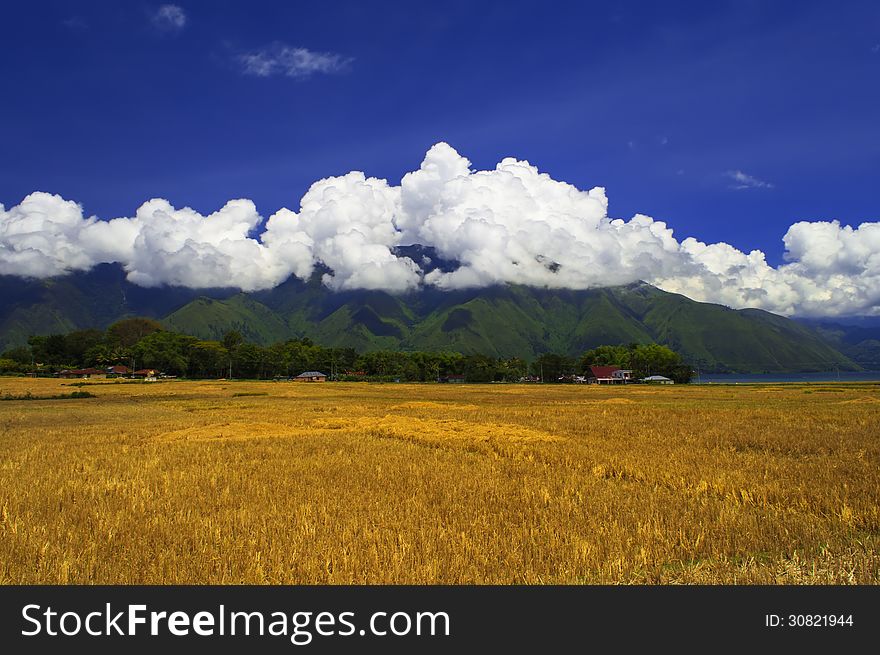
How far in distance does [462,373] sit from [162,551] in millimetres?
193315

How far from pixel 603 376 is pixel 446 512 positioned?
179256 mm

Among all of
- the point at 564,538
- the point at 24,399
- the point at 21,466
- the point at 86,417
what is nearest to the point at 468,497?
the point at 564,538

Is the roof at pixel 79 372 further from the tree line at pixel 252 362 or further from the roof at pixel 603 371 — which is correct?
the roof at pixel 603 371

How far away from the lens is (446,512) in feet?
29.5

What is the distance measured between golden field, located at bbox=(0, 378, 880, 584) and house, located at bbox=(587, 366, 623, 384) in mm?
164263

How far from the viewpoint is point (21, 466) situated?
14531mm

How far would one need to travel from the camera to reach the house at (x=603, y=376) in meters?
177

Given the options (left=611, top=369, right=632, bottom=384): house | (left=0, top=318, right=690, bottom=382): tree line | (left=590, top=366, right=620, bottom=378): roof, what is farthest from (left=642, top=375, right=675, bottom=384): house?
(left=590, top=366, right=620, bottom=378): roof

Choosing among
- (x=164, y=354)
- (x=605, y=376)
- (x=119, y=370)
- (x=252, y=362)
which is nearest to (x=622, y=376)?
(x=605, y=376)

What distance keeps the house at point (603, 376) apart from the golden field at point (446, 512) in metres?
164

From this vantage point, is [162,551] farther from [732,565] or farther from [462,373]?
[462,373]

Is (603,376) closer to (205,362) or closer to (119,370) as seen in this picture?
(205,362)

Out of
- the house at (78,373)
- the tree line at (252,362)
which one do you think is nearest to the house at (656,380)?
the tree line at (252,362)

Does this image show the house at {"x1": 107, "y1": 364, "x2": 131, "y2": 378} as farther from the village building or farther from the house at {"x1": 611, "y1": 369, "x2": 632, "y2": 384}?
the house at {"x1": 611, "y1": 369, "x2": 632, "y2": 384}
